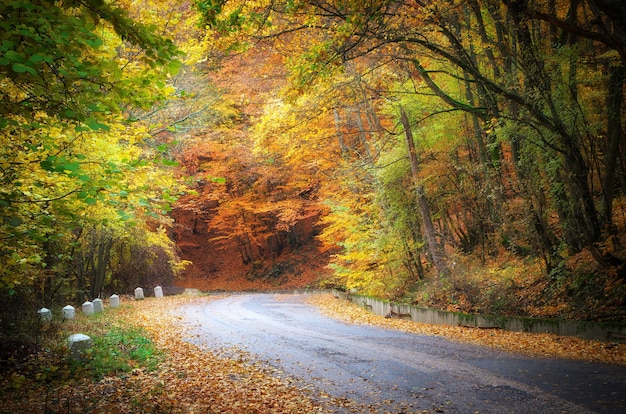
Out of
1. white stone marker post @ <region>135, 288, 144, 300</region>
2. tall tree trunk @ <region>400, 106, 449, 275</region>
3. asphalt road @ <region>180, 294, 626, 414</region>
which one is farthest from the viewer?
white stone marker post @ <region>135, 288, 144, 300</region>

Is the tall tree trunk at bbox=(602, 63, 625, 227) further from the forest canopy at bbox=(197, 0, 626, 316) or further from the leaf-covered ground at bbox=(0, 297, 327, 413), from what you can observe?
the leaf-covered ground at bbox=(0, 297, 327, 413)

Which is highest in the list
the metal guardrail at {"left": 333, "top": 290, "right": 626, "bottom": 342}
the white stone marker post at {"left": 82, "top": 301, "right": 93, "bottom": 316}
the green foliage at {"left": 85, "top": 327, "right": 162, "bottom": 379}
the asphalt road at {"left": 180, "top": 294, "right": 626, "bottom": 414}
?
the white stone marker post at {"left": 82, "top": 301, "right": 93, "bottom": 316}

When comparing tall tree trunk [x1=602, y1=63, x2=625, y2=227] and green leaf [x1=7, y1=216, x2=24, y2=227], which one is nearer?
green leaf [x1=7, y1=216, x2=24, y2=227]

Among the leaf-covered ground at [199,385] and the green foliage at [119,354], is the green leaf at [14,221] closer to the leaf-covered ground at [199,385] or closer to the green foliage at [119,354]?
the leaf-covered ground at [199,385]

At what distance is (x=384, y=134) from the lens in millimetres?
15953

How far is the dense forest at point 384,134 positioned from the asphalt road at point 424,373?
2.81 m

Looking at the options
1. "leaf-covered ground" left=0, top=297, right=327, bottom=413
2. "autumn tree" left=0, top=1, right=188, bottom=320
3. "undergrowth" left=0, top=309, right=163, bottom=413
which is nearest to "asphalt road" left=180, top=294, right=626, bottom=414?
"leaf-covered ground" left=0, top=297, right=327, bottom=413

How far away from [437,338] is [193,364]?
5.06 metres

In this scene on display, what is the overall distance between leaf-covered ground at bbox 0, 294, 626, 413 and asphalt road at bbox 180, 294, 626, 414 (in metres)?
0.42

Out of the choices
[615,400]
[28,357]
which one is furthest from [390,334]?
[28,357]

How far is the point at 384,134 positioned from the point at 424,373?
10285 mm

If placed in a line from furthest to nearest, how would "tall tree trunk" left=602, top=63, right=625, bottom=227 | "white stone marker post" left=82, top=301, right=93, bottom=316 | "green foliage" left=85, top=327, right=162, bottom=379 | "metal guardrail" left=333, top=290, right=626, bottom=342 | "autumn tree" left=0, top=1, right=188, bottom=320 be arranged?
"white stone marker post" left=82, top=301, right=93, bottom=316 → "tall tree trunk" left=602, top=63, right=625, bottom=227 → "metal guardrail" left=333, top=290, right=626, bottom=342 → "green foliage" left=85, top=327, right=162, bottom=379 → "autumn tree" left=0, top=1, right=188, bottom=320

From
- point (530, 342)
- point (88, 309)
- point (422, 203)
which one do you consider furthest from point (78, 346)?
point (422, 203)

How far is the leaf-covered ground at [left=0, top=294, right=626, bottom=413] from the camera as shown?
5816 millimetres
